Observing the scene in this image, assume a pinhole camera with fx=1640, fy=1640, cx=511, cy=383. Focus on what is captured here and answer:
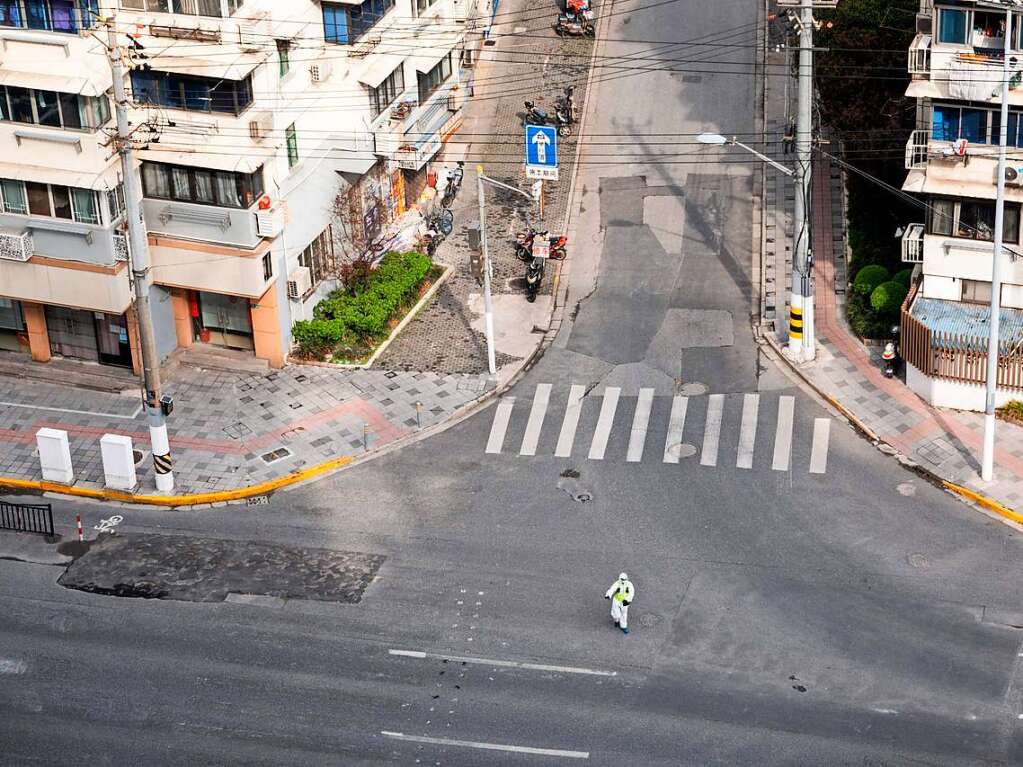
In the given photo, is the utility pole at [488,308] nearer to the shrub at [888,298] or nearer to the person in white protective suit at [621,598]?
the shrub at [888,298]

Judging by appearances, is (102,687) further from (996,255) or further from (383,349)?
(996,255)

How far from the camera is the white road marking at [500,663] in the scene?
44.5 meters

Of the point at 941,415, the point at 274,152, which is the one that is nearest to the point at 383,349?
the point at 274,152

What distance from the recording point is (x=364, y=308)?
6316cm

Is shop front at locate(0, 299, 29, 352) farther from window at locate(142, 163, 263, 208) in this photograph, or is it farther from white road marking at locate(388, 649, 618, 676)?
white road marking at locate(388, 649, 618, 676)

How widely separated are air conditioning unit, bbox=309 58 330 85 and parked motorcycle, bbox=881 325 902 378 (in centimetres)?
2318

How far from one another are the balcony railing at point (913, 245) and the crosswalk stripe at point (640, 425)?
34.2 feet

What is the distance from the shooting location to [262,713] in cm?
4316

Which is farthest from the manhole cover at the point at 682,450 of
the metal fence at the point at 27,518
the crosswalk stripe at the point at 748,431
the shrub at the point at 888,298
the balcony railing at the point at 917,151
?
the metal fence at the point at 27,518

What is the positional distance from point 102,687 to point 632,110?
137 ft

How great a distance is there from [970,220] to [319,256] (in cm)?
2445

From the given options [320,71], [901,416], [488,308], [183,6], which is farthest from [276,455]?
[901,416]

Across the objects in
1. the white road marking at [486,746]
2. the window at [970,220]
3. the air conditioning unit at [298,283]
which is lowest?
the white road marking at [486,746]

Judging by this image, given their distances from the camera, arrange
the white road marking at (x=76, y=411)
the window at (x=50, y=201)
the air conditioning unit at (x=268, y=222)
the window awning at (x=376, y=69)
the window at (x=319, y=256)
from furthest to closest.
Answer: the window awning at (x=376, y=69), the window at (x=319, y=256), the white road marking at (x=76, y=411), the air conditioning unit at (x=268, y=222), the window at (x=50, y=201)
